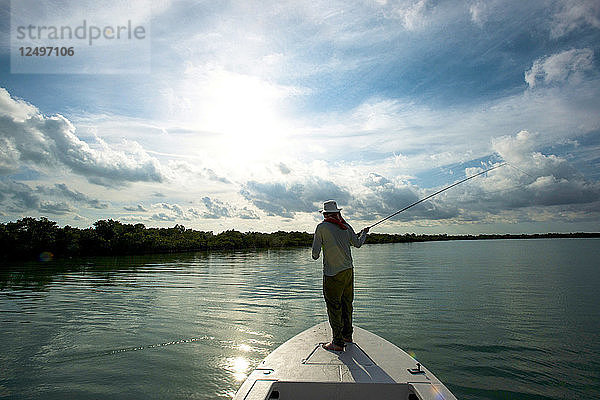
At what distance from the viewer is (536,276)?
23.3 m

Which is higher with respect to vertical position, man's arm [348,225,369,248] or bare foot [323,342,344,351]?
man's arm [348,225,369,248]

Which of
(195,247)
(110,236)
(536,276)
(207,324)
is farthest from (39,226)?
(536,276)

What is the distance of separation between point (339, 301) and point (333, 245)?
0.90 metres

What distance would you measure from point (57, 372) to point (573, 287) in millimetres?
21568

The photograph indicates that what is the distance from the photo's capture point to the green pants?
565 centimetres

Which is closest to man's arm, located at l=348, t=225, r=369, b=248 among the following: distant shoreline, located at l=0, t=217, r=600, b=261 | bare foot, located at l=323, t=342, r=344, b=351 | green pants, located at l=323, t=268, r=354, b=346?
green pants, located at l=323, t=268, r=354, b=346

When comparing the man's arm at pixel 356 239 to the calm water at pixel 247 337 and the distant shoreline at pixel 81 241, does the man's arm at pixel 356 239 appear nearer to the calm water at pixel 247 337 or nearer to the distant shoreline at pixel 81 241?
the calm water at pixel 247 337

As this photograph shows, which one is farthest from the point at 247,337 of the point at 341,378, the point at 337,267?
the point at 341,378

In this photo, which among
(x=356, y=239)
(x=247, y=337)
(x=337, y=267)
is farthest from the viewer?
(x=247, y=337)

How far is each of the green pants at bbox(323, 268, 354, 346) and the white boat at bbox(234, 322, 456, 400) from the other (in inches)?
15.1

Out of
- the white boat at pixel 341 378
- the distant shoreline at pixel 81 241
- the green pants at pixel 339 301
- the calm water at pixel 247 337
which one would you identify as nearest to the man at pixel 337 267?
the green pants at pixel 339 301

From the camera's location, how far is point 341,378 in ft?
14.0

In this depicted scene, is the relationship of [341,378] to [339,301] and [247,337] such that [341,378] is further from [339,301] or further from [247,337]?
[247,337]

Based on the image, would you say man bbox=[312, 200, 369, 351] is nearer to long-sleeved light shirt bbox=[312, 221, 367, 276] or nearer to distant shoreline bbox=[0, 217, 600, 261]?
long-sleeved light shirt bbox=[312, 221, 367, 276]
